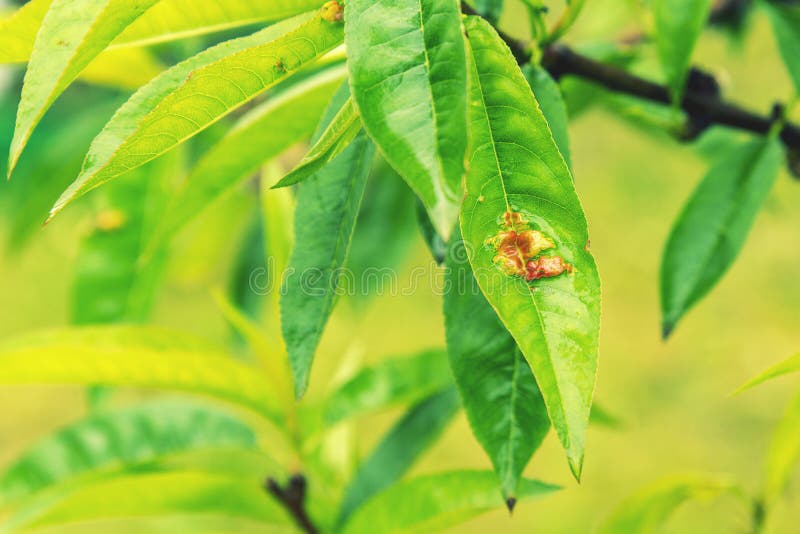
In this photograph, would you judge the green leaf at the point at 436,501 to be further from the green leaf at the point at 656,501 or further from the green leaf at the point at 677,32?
the green leaf at the point at 677,32

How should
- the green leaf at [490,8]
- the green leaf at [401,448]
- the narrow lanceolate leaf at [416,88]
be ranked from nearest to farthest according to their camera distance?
1. the narrow lanceolate leaf at [416,88]
2. the green leaf at [490,8]
3. the green leaf at [401,448]

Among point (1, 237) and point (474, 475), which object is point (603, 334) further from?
point (1, 237)

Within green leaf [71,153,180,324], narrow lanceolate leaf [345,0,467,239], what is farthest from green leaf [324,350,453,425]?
narrow lanceolate leaf [345,0,467,239]

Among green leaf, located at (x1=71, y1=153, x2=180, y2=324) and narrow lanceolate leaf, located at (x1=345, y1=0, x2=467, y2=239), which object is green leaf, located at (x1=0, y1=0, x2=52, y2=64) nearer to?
narrow lanceolate leaf, located at (x1=345, y1=0, x2=467, y2=239)

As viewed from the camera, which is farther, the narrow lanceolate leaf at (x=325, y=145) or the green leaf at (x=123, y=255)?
the green leaf at (x=123, y=255)

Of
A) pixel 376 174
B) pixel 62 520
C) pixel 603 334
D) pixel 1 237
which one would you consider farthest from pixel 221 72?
pixel 1 237

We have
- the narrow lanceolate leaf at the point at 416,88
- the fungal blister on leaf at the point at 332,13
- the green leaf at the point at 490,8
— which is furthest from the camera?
the green leaf at the point at 490,8

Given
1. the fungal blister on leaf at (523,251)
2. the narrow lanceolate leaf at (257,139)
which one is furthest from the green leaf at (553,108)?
the narrow lanceolate leaf at (257,139)
